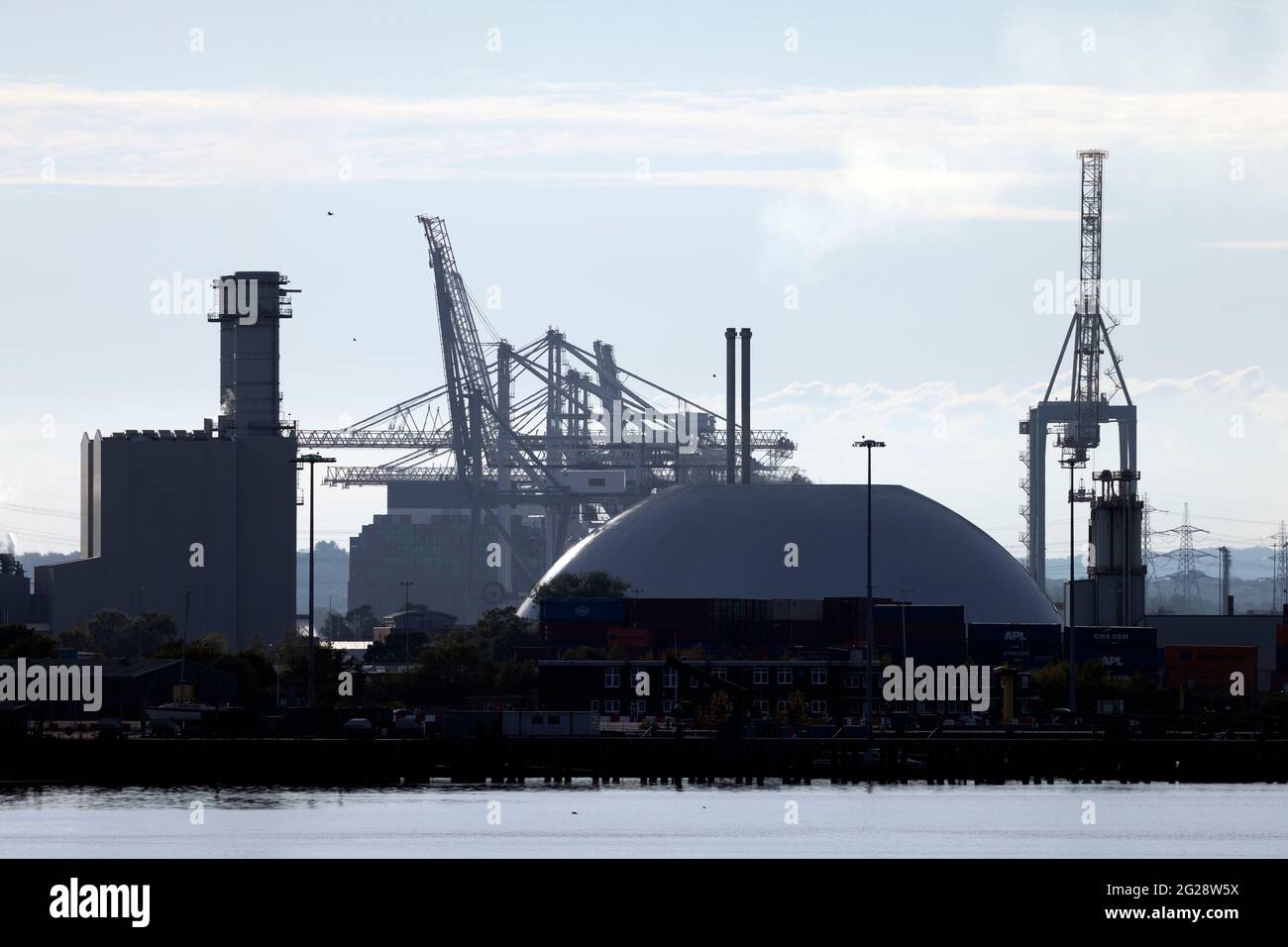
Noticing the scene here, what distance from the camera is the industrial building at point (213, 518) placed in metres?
151

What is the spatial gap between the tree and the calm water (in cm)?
7496

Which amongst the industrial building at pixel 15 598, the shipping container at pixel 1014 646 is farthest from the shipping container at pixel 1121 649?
the industrial building at pixel 15 598

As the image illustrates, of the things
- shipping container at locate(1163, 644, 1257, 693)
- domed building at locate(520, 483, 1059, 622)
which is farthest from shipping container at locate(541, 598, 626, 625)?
shipping container at locate(1163, 644, 1257, 693)

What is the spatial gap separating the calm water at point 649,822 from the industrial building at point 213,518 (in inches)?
2747

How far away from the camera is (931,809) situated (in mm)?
74062

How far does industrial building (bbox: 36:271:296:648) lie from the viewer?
496ft

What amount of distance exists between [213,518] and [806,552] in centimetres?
4405

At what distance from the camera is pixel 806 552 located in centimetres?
17238
